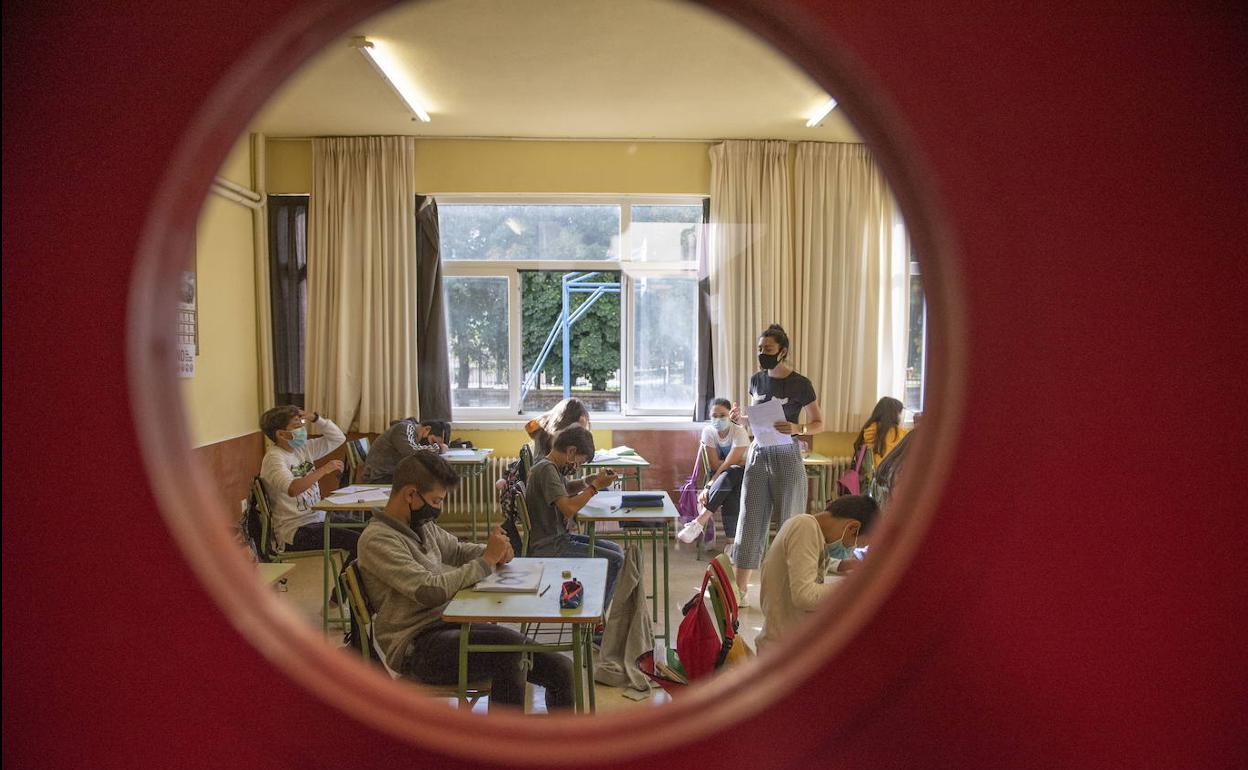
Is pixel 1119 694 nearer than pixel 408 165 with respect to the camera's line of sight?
Yes

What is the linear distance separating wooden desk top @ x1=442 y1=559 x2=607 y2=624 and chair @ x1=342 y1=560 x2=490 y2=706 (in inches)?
8.4

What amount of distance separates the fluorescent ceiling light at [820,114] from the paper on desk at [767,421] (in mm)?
2103

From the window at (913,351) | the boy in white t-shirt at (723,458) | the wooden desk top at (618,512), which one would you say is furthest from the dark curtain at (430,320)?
the window at (913,351)

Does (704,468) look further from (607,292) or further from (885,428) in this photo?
(607,292)

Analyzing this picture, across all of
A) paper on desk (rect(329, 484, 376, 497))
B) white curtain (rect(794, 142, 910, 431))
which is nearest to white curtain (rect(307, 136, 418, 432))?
paper on desk (rect(329, 484, 376, 497))

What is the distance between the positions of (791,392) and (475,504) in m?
2.63

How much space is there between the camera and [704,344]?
5.52 meters

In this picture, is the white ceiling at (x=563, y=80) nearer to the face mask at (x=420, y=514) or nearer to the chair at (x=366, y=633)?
the face mask at (x=420, y=514)

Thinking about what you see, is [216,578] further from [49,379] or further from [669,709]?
[669,709]

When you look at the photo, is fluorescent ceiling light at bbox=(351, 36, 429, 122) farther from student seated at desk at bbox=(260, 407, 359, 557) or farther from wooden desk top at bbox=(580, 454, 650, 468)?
wooden desk top at bbox=(580, 454, 650, 468)

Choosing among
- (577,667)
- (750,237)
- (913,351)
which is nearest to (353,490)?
(577,667)

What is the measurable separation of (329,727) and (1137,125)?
1137 mm

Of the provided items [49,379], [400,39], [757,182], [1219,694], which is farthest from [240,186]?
[1219,694]

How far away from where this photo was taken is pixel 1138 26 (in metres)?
0.86
